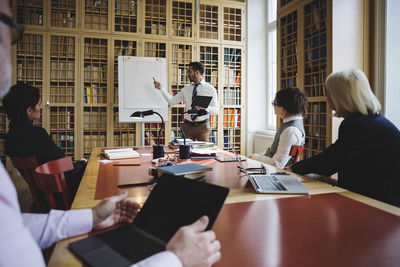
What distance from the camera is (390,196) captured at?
4.96 feet

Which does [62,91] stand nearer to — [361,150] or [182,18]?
[182,18]

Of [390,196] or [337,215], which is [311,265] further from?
[390,196]

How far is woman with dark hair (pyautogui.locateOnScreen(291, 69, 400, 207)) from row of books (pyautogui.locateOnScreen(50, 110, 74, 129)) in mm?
4280

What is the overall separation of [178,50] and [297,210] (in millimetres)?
4681

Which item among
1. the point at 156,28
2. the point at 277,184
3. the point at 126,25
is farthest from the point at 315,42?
the point at 126,25

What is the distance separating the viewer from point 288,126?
2480 millimetres

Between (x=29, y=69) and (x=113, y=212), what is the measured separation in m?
4.71

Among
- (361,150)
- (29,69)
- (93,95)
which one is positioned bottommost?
(361,150)

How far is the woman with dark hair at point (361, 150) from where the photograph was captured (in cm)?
154

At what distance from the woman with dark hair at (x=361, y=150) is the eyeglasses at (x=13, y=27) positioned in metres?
1.57

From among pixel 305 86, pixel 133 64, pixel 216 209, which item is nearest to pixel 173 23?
pixel 133 64

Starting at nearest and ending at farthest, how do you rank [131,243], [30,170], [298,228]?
1. [131,243]
2. [298,228]
3. [30,170]

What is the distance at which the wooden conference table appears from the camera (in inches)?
29.7

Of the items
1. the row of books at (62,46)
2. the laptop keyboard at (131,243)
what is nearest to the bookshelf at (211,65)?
the row of books at (62,46)
